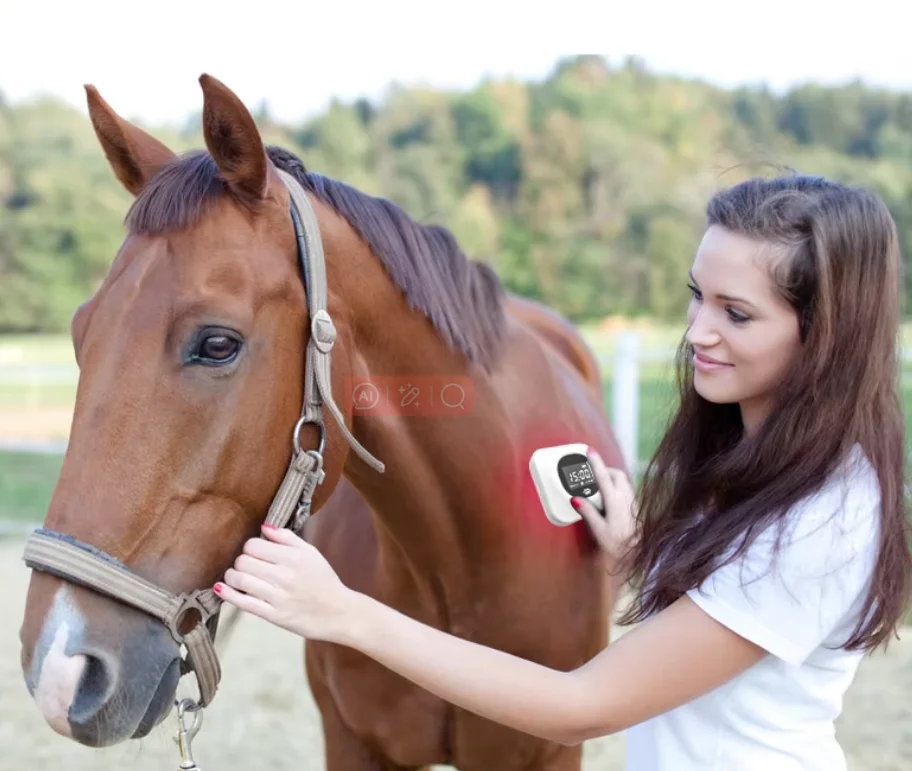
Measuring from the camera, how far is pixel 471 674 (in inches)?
46.6

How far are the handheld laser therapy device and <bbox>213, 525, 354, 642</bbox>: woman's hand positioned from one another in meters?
0.72

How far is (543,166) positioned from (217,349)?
107 ft

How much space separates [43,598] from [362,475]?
0.61 metres

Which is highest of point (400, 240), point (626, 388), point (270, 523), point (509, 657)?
point (626, 388)

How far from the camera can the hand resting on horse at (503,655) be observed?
1154 mm

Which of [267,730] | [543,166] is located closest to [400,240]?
[267,730]

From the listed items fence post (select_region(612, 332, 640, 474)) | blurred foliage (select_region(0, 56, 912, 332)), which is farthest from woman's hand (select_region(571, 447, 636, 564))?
blurred foliage (select_region(0, 56, 912, 332))

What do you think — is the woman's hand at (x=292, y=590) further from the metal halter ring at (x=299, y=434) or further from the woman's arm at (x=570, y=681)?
the metal halter ring at (x=299, y=434)

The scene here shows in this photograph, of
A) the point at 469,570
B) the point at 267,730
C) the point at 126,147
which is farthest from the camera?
the point at 267,730

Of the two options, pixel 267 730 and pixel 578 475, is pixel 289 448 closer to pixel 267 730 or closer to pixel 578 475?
pixel 578 475

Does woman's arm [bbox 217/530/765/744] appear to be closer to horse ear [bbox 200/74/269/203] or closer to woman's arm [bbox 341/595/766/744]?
woman's arm [bbox 341/595/766/744]

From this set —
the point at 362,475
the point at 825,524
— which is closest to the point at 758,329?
the point at 825,524

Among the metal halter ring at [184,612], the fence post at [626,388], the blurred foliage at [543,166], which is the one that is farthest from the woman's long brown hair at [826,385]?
the blurred foliage at [543,166]

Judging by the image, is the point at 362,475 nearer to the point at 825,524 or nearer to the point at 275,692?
the point at 825,524
